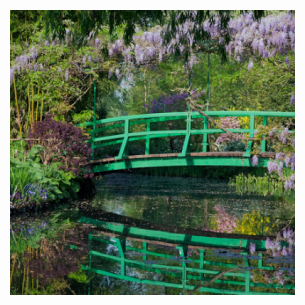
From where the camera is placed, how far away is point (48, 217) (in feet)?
18.3

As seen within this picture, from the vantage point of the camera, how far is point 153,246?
4.38 m

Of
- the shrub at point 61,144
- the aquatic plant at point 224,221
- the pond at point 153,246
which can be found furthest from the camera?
the shrub at point 61,144

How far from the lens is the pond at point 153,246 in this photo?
3.29 metres

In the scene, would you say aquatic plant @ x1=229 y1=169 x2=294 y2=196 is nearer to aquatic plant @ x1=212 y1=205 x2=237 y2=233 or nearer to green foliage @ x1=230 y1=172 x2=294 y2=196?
green foliage @ x1=230 y1=172 x2=294 y2=196

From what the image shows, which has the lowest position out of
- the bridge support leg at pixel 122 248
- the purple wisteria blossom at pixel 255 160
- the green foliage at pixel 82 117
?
the bridge support leg at pixel 122 248

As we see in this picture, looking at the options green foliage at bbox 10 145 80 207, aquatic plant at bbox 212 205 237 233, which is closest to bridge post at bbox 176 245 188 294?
aquatic plant at bbox 212 205 237 233

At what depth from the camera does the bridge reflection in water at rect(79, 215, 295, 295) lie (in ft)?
10.8

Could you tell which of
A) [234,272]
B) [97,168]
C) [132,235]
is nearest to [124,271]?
[234,272]

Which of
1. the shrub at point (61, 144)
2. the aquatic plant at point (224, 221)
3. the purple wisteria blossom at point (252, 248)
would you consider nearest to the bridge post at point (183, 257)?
the purple wisteria blossom at point (252, 248)

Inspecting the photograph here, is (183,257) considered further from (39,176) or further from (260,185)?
(260,185)

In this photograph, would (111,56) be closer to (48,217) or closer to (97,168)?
(97,168)

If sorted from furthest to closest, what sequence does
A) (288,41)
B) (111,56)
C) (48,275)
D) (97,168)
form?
(111,56) → (97,168) → (288,41) → (48,275)

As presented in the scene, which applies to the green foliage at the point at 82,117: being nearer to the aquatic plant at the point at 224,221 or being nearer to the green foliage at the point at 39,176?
the green foliage at the point at 39,176
